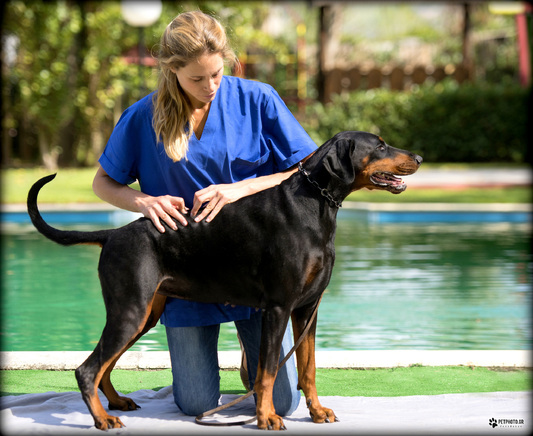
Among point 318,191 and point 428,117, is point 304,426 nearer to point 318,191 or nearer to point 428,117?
point 318,191

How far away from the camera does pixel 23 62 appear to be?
20.0 m

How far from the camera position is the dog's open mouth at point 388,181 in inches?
127

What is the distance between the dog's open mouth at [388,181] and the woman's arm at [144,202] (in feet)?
2.79

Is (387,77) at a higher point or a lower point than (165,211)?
higher

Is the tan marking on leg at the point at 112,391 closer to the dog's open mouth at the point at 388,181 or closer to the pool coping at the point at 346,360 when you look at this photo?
the pool coping at the point at 346,360

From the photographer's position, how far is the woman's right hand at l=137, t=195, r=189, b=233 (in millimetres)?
3215

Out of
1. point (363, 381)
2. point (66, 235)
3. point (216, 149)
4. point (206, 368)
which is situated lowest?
point (363, 381)

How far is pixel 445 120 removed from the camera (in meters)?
19.4

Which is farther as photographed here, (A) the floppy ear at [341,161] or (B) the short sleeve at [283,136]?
(B) the short sleeve at [283,136]

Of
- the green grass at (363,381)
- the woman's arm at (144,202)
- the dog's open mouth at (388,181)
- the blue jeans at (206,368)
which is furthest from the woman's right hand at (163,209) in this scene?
the green grass at (363,381)

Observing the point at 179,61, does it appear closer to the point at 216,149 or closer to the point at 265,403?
the point at 216,149

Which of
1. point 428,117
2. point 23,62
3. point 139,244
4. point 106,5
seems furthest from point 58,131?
point 139,244

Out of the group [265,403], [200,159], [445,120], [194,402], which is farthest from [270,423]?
[445,120]
